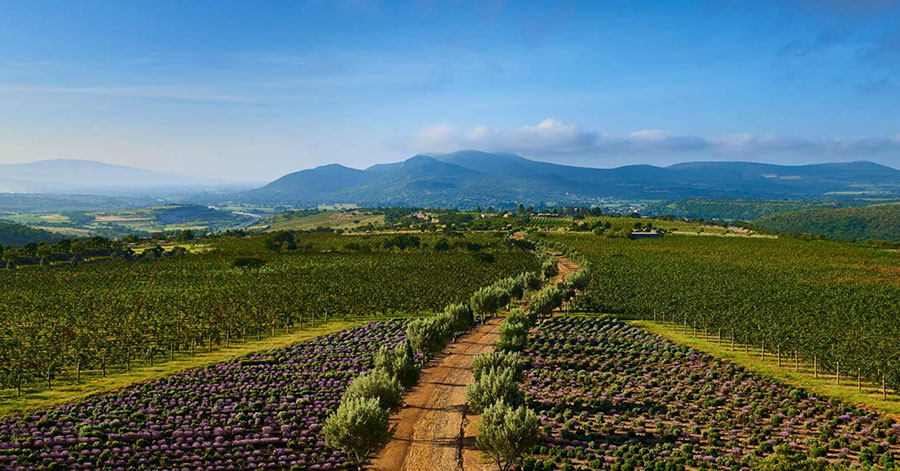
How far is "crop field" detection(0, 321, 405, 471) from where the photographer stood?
3401 centimetres

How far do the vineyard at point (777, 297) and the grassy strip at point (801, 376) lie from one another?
1.47 meters

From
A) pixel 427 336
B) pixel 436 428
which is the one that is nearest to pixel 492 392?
pixel 436 428

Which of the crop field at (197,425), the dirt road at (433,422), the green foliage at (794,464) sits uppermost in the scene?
the green foliage at (794,464)

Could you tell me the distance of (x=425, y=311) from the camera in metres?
87.6

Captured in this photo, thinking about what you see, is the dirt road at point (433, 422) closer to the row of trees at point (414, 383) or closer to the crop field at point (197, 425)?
the row of trees at point (414, 383)

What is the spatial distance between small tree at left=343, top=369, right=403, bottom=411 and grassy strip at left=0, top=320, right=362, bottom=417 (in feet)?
85.8

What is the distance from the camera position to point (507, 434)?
1255 inches

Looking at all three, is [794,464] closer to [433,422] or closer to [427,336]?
[433,422]

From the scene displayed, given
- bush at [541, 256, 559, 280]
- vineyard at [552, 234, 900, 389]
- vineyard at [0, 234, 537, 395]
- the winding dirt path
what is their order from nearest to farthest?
the winding dirt path
vineyard at [552, 234, 900, 389]
vineyard at [0, 234, 537, 395]
bush at [541, 256, 559, 280]

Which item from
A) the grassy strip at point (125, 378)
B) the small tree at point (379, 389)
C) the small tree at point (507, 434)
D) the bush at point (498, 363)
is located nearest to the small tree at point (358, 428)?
the small tree at point (379, 389)

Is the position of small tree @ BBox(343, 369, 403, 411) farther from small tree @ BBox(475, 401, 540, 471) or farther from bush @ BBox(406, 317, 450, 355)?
bush @ BBox(406, 317, 450, 355)

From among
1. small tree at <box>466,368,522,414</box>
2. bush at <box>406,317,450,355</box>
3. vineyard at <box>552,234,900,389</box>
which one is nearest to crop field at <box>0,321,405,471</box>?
bush at <box>406,317,450,355</box>

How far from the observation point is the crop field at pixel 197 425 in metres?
34.0

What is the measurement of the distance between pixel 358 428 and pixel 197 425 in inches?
575
